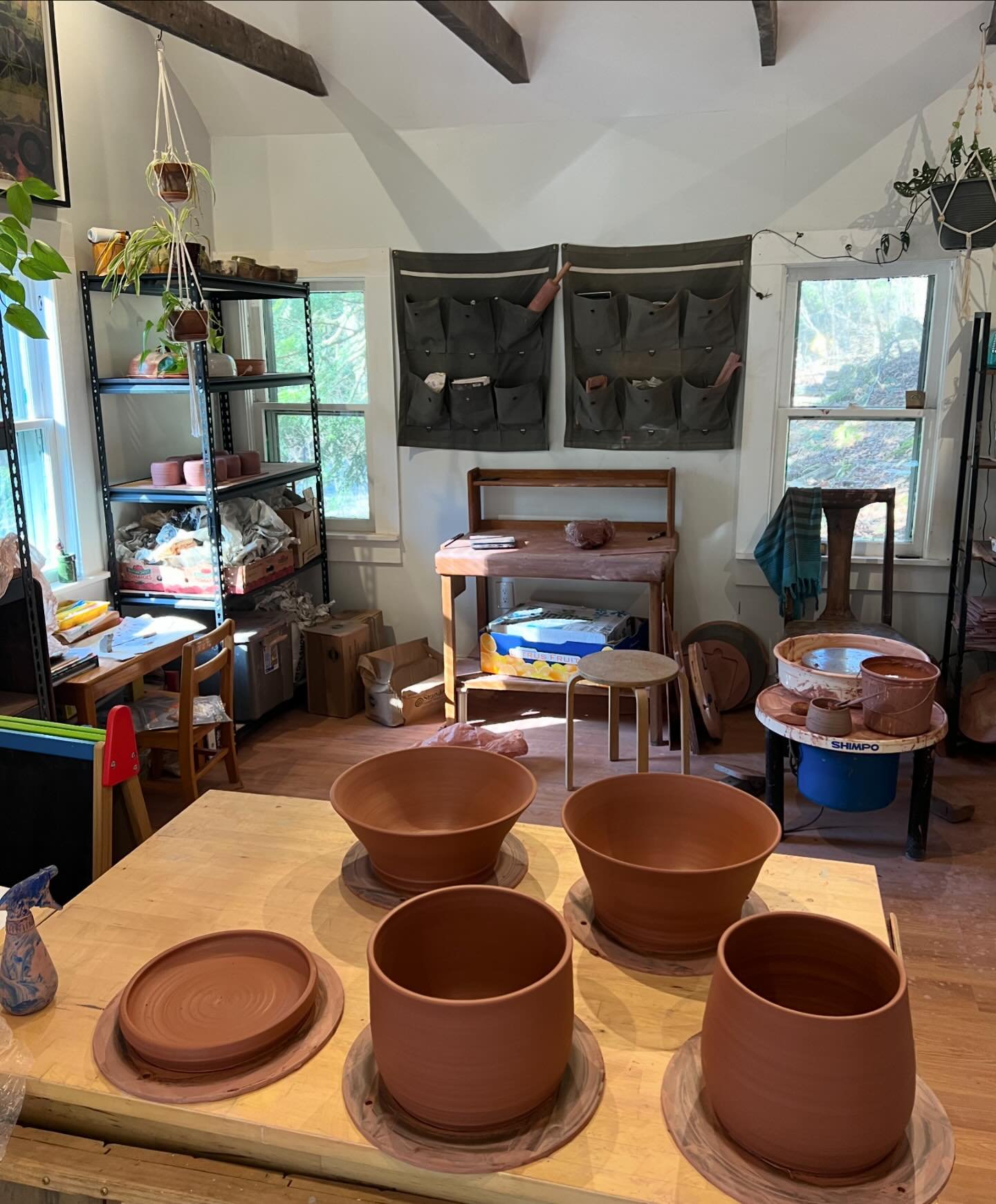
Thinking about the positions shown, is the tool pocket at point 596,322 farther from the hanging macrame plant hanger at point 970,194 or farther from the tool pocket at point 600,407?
the hanging macrame plant hanger at point 970,194

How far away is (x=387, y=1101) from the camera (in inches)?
35.2

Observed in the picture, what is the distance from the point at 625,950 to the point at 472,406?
10.3 ft

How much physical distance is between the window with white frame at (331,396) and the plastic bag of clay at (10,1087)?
3.45 meters

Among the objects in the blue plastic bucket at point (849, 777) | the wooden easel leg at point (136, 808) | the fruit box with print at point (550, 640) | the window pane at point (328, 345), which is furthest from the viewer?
the window pane at point (328, 345)

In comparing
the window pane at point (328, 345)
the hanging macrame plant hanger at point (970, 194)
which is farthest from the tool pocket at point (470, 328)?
the hanging macrame plant hanger at point (970, 194)

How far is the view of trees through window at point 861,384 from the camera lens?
367cm

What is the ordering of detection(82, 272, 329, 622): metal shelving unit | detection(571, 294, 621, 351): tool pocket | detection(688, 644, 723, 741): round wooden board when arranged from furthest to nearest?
detection(571, 294, 621, 351): tool pocket < detection(688, 644, 723, 741): round wooden board < detection(82, 272, 329, 622): metal shelving unit

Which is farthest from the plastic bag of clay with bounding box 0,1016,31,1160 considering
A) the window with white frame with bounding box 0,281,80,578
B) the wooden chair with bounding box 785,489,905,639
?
the wooden chair with bounding box 785,489,905,639

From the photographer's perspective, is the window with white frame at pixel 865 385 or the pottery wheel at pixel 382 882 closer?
the pottery wheel at pixel 382 882

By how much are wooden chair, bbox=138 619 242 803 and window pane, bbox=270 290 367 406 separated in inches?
59.8

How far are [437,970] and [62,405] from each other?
2876 mm

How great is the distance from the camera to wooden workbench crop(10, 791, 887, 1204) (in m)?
0.84

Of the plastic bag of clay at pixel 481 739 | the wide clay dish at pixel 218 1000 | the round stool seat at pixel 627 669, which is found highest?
the wide clay dish at pixel 218 1000

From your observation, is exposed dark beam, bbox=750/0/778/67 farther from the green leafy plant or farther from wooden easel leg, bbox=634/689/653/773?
wooden easel leg, bbox=634/689/653/773
